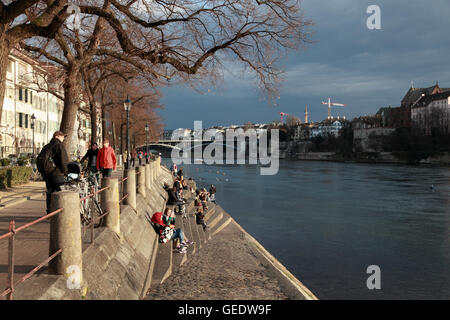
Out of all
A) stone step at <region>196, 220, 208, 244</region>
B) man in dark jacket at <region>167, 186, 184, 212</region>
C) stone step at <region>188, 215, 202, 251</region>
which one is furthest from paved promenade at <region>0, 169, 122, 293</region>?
man in dark jacket at <region>167, 186, 184, 212</region>

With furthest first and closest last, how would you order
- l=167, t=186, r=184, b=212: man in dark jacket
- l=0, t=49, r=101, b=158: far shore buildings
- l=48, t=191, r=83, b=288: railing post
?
l=0, t=49, r=101, b=158: far shore buildings
l=167, t=186, r=184, b=212: man in dark jacket
l=48, t=191, r=83, b=288: railing post

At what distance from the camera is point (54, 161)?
827 centimetres

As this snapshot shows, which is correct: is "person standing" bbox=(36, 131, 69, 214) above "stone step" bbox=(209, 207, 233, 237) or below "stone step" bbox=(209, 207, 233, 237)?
above

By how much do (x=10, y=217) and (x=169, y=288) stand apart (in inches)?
166

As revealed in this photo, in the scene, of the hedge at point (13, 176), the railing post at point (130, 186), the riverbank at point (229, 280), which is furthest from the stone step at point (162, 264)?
the hedge at point (13, 176)

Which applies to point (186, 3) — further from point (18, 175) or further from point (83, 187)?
point (18, 175)

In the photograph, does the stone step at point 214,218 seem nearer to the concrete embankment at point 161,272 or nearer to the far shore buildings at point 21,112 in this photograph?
the concrete embankment at point 161,272

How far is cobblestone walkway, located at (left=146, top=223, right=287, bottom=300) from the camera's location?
9.68 metres

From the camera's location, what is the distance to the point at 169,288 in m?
9.76

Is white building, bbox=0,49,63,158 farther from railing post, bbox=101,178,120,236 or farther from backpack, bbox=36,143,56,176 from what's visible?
backpack, bbox=36,143,56,176

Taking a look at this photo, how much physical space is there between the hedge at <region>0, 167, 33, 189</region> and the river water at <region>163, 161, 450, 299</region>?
37.9 ft

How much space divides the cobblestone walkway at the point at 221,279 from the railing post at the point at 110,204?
1657 mm

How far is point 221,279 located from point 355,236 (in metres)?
13.8
